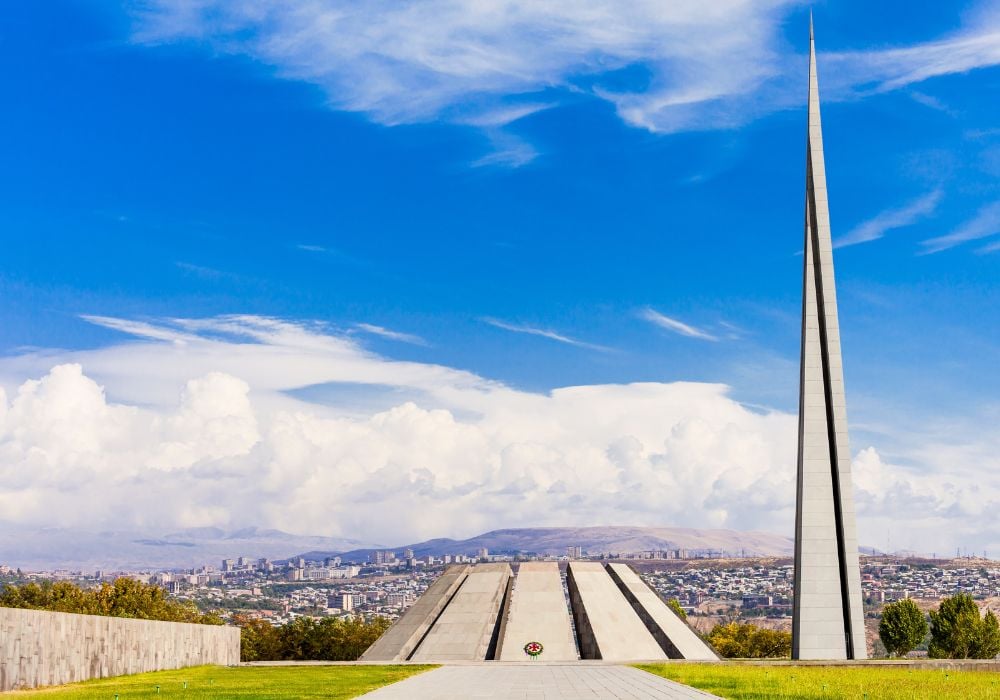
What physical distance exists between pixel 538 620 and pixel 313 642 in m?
16.2

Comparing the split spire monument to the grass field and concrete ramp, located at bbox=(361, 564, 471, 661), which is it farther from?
concrete ramp, located at bbox=(361, 564, 471, 661)

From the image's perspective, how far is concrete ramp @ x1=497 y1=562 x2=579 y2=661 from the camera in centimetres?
3291

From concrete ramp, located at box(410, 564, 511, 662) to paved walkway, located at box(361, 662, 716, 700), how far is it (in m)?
5.82

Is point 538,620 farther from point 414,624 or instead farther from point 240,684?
point 240,684

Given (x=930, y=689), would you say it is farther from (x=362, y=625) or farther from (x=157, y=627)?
(x=362, y=625)

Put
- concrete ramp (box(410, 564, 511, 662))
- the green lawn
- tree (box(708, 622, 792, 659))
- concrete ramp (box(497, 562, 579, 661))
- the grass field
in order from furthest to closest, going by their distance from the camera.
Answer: tree (box(708, 622, 792, 659)), concrete ramp (box(410, 564, 511, 662)), concrete ramp (box(497, 562, 579, 661)), the green lawn, the grass field

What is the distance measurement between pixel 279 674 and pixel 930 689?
57.7 ft

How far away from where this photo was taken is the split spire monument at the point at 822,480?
35.5 m

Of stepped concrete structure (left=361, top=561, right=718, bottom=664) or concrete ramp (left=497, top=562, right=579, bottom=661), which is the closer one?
concrete ramp (left=497, top=562, right=579, bottom=661)

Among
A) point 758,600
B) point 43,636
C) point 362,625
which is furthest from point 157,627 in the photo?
point 758,600

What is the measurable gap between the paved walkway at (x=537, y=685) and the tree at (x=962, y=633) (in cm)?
2787

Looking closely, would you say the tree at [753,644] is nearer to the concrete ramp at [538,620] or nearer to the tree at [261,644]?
the concrete ramp at [538,620]

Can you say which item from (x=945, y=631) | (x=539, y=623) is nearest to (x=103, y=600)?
(x=539, y=623)

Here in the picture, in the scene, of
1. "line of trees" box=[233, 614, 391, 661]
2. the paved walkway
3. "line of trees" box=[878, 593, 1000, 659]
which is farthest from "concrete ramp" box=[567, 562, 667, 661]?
"line of trees" box=[878, 593, 1000, 659]
